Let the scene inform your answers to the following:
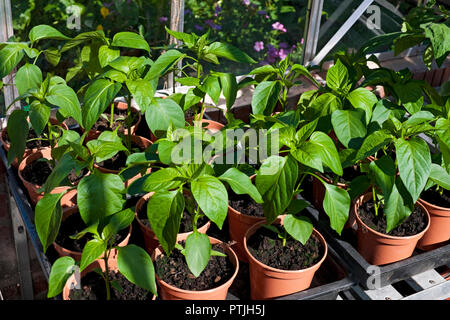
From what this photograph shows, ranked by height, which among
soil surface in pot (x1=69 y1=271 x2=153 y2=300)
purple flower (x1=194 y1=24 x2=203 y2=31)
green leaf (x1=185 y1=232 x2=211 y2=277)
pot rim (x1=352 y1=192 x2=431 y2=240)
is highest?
purple flower (x1=194 y1=24 x2=203 y2=31)

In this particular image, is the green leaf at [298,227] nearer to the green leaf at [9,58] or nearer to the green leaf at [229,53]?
the green leaf at [229,53]

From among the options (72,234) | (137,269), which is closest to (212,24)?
(72,234)

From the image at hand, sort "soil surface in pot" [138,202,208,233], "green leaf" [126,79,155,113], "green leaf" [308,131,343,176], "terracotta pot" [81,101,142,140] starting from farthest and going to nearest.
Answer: "terracotta pot" [81,101,142,140]
"soil surface in pot" [138,202,208,233]
"green leaf" [126,79,155,113]
"green leaf" [308,131,343,176]

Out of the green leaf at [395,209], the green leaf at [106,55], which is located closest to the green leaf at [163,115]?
the green leaf at [106,55]

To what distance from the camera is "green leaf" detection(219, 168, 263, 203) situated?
1218 mm

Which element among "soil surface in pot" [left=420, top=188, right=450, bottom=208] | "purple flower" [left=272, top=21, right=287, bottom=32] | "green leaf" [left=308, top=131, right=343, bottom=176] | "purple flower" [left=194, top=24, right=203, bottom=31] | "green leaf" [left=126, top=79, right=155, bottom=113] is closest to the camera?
"green leaf" [left=308, top=131, right=343, bottom=176]

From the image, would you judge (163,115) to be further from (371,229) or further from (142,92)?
(371,229)

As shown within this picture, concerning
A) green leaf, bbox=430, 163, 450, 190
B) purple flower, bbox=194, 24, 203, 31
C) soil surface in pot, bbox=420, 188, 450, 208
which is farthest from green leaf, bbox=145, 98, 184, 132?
purple flower, bbox=194, 24, 203, 31

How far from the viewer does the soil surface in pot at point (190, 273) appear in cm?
134

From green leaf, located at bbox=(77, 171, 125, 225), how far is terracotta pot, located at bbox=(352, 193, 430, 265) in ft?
2.26

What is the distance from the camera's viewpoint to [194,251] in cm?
126

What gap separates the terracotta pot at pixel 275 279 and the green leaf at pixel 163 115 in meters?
0.37

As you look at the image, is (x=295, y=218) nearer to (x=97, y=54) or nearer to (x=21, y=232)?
(x=97, y=54)

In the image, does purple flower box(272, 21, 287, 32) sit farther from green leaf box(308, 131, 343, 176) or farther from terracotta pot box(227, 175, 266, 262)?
green leaf box(308, 131, 343, 176)
